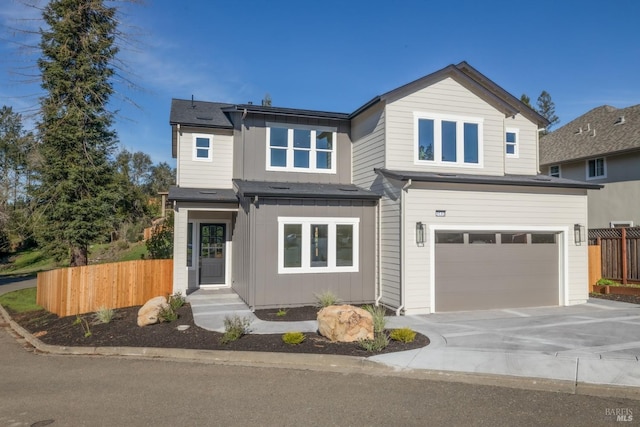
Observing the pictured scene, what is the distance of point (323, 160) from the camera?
14727 mm

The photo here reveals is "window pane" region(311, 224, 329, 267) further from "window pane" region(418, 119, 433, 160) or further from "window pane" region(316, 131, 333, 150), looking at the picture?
"window pane" region(418, 119, 433, 160)

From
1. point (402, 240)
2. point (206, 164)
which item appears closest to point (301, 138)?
point (206, 164)

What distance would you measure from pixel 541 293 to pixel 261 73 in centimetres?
1569

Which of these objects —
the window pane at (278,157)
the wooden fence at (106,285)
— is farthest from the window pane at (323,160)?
the wooden fence at (106,285)

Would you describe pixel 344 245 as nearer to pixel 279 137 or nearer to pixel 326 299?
pixel 326 299

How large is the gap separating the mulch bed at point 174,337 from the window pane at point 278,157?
498 cm

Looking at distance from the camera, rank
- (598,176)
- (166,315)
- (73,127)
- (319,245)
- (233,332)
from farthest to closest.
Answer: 1. (598,176)
2. (73,127)
3. (319,245)
4. (166,315)
5. (233,332)

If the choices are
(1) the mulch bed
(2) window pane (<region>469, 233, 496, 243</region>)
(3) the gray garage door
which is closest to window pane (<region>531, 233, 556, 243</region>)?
(3) the gray garage door

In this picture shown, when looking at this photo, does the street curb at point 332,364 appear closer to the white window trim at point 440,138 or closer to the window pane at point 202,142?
the white window trim at point 440,138

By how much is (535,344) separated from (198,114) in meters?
12.9

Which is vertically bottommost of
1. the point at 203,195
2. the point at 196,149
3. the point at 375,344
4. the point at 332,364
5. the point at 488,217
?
the point at 332,364

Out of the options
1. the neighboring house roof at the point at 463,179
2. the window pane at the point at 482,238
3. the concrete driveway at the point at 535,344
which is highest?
the neighboring house roof at the point at 463,179

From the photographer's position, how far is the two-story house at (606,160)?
20141mm

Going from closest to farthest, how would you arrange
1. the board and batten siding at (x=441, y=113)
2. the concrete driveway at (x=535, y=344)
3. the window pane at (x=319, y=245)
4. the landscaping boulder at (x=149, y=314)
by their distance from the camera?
the concrete driveway at (x=535, y=344)
the landscaping boulder at (x=149, y=314)
the window pane at (x=319, y=245)
the board and batten siding at (x=441, y=113)
